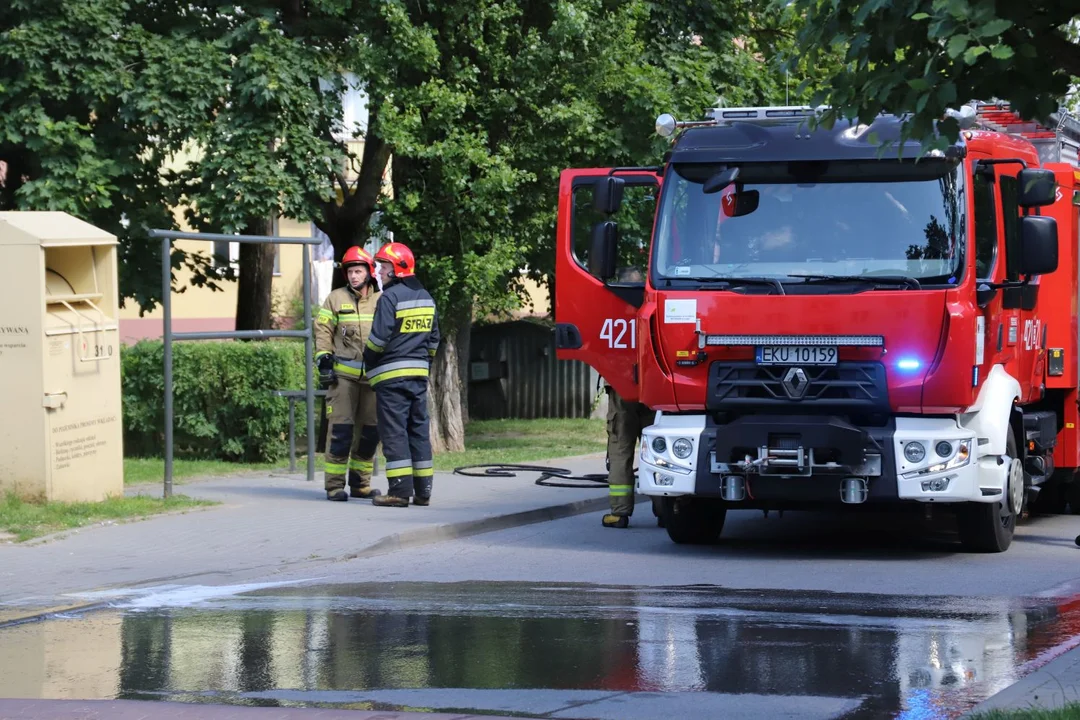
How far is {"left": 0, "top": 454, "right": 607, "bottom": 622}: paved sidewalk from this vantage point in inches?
365

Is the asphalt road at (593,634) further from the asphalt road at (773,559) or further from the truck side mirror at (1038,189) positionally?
the truck side mirror at (1038,189)

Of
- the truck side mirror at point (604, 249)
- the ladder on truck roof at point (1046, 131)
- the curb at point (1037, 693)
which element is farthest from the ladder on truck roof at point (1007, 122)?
the curb at point (1037, 693)

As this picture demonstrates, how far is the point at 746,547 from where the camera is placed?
36.3 ft

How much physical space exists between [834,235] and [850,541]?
243 cm

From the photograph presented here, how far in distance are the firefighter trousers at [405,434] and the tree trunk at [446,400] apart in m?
6.06

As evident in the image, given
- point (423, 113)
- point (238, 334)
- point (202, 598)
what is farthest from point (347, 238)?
point (202, 598)

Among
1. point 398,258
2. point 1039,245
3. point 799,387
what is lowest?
point 799,387

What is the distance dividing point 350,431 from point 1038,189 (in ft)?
18.8

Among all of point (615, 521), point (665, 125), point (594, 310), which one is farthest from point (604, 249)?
point (615, 521)

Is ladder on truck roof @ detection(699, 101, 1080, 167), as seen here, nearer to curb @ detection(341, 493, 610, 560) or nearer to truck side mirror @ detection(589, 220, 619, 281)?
truck side mirror @ detection(589, 220, 619, 281)

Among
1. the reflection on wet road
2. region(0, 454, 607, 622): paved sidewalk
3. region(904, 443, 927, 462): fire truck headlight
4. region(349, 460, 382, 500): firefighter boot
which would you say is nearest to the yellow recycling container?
region(0, 454, 607, 622): paved sidewalk

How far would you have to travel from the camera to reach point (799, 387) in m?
9.90

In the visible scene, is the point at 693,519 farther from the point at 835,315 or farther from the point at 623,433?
the point at 835,315

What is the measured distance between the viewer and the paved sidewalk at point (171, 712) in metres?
5.71
